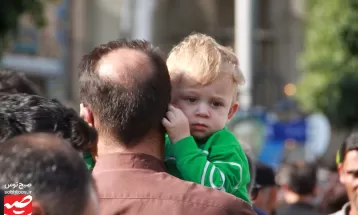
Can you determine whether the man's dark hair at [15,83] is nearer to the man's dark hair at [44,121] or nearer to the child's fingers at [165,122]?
the man's dark hair at [44,121]

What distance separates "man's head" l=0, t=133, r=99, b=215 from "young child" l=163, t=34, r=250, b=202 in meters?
0.86

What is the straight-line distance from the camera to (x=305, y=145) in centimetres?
1948

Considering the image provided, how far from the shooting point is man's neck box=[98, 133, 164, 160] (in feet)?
10.2

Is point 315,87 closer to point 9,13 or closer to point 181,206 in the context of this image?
point 9,13

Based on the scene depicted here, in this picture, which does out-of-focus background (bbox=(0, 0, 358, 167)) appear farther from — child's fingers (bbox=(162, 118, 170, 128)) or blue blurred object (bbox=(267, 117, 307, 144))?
child's fingers (bbox=(162, 118, 170, 128))

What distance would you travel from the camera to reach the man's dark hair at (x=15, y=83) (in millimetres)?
4344

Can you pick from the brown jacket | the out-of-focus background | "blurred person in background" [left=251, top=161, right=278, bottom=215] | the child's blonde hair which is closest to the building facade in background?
the out-of-focus background

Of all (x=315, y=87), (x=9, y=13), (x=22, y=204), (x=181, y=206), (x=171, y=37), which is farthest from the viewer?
(x=171, y=37)

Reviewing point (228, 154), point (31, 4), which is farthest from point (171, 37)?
point (228, 154)

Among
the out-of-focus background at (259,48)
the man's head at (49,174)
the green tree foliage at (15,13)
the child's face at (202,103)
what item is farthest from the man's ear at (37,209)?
the green tree foliage at (15,13)

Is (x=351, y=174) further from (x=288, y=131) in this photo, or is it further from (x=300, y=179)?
(x=288, y=131)

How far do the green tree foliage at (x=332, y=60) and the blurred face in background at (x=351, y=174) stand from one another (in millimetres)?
20432

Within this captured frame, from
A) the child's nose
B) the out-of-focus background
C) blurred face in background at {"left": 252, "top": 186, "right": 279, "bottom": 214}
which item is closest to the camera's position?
the child's nose

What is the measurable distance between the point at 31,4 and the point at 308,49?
12.9 metres
